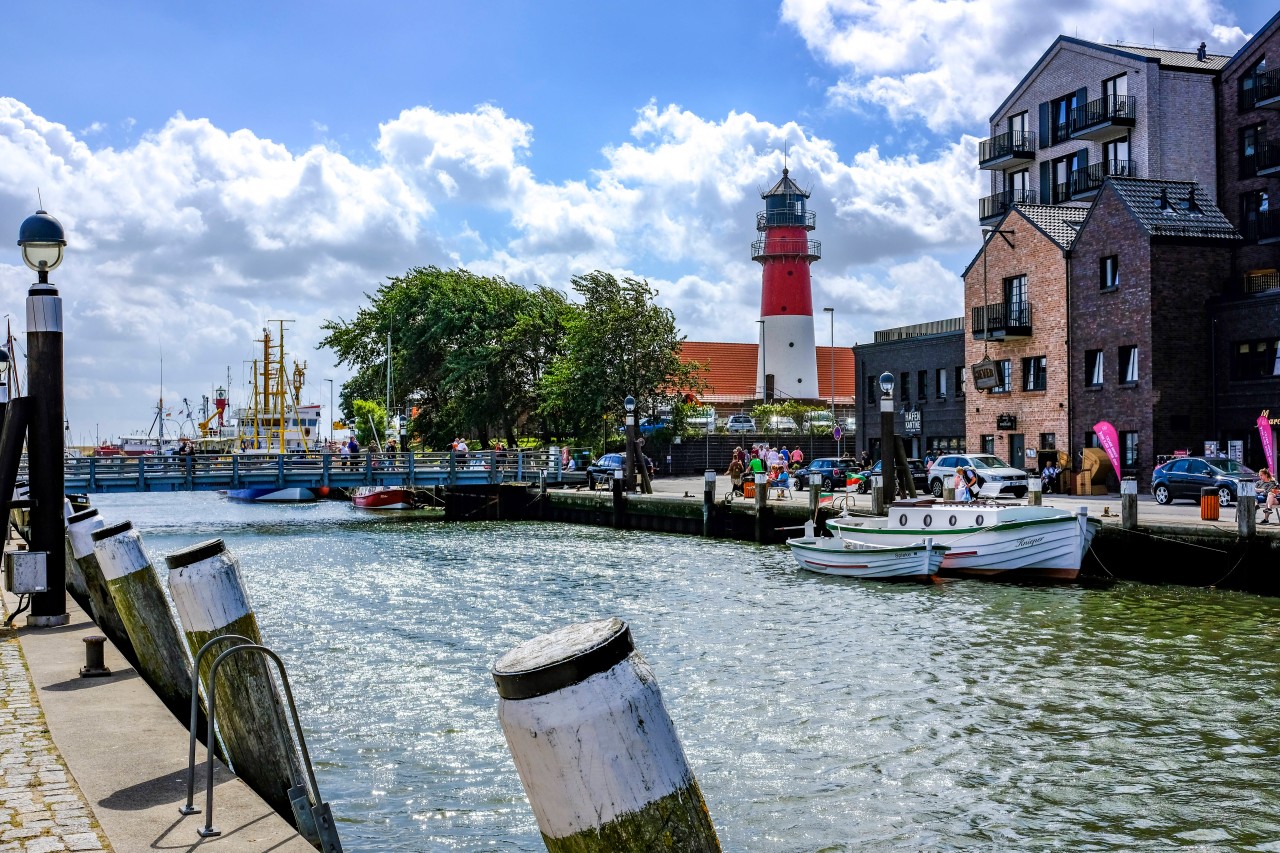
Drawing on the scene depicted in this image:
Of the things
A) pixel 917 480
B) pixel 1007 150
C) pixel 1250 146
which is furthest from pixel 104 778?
pixel 1007 150

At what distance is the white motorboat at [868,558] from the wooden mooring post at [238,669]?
846 inches

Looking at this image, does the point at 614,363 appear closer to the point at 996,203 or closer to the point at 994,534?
the point at 996,203

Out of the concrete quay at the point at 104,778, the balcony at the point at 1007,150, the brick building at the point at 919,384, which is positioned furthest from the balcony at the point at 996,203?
the concrete quay at the point at 104,778

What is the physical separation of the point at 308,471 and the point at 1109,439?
29820mm

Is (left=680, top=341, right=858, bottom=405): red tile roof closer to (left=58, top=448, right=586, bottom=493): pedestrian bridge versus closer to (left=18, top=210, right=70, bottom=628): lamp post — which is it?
(left=58, top=448, right=586, bottom=493): pedestrian bridge

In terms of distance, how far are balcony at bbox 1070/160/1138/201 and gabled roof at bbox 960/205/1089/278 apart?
7.54 feet

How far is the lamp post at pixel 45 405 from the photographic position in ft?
37.9

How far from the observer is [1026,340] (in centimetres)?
4656

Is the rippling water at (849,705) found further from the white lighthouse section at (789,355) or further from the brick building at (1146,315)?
the white lighthouse section at (789,355)

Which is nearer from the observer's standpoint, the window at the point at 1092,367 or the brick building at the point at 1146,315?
the brick building at the point at 1146,315

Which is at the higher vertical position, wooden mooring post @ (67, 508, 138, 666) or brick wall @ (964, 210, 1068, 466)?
brick wall @ (964, 210, 1068, 466)

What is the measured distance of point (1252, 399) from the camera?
38.9m

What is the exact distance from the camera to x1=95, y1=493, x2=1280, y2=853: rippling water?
10227 mm

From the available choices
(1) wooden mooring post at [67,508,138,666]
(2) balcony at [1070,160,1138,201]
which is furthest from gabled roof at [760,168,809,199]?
(1) wooden mooring post at [67,508,138,666]
